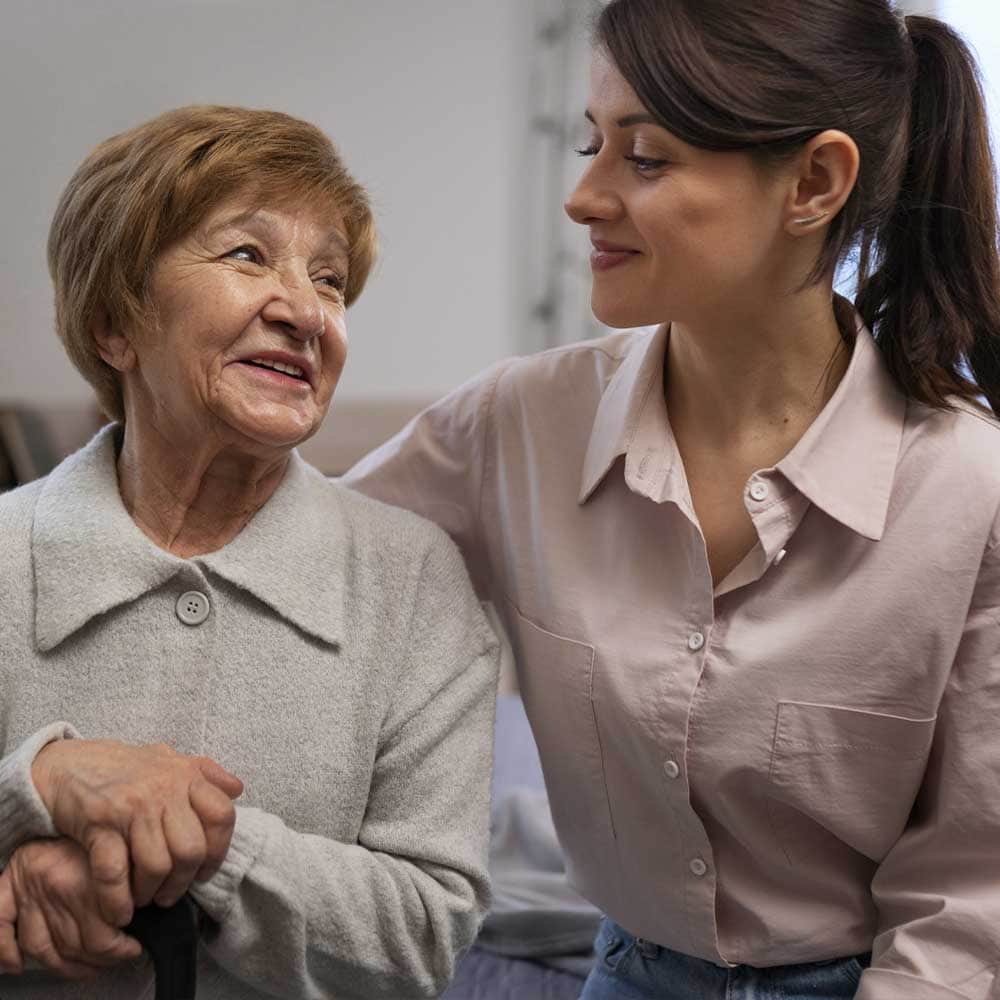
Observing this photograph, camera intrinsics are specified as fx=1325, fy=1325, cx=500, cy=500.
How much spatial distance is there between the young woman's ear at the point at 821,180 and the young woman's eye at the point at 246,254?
1.78ft

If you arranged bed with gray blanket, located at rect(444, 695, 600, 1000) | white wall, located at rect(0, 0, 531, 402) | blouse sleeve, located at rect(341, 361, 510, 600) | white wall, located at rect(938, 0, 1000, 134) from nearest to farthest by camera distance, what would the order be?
blouse sleeve, located at rect(341, 361, 510, 600) → bed with gray blanket, located at rect(444, 695, 600, 1000) → white wall, located at rect(938, 0, 1000, 134) → white wall, located at rect(0, 0, 531, 402)

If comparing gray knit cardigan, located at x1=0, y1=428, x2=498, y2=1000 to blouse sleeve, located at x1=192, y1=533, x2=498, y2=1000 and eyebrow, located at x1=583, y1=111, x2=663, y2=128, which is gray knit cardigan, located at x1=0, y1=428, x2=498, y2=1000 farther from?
eyebrow, located at x1=583, y1=111, x2=663, y2=128

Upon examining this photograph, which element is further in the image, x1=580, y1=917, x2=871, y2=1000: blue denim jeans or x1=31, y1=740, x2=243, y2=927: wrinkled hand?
x1=580, y1=917, x2=871, y2=1000: blue denim jeans

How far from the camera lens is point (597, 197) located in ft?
4.48

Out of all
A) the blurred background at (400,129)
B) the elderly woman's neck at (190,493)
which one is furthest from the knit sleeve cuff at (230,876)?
the blurred background at (400,129)

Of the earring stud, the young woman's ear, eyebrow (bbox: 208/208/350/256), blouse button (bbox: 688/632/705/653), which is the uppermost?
the young woman's ear

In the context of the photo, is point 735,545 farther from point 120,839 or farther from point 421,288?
point 421,288

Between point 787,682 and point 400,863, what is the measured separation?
1.40 ft

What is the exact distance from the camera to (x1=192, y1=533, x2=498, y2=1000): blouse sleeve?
3.91 feet

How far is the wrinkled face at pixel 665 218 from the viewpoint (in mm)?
1314

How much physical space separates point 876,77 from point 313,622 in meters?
→ 0.79

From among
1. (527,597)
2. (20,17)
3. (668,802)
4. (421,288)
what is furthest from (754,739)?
(20,17)

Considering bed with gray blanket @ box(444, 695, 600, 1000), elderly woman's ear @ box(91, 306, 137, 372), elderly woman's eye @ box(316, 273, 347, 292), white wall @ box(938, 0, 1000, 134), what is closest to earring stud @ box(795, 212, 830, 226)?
elderly woman's eye @ box(316, 273, 347, 292)

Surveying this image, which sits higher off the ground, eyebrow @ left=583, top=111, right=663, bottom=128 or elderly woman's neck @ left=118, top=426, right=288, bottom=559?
eyebrow @ left=583, top=111, right=663, bottom=128
